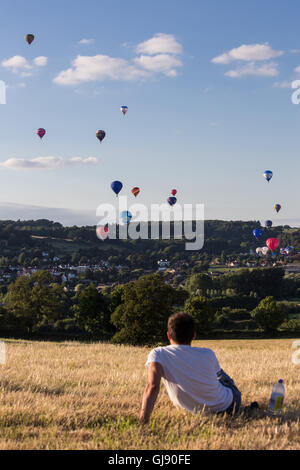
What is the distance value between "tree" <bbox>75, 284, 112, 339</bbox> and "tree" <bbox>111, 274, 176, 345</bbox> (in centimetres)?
1500

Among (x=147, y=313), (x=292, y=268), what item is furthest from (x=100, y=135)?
(x=292, y=268)

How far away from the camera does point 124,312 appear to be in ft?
145

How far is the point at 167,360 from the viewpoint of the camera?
6043 mm

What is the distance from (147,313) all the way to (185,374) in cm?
3643

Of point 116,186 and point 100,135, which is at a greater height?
point 100,135

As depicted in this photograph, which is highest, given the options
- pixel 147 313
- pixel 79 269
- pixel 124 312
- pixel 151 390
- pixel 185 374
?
pixel 185 374

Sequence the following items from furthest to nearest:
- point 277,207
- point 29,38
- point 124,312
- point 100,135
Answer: point 277,207, point 100,135, point 29,38, point 124,312

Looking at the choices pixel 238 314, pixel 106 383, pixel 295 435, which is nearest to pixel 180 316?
pixel 295 435

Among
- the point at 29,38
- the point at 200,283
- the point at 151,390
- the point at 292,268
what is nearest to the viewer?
the point at 151,390

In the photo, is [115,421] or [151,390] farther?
[115,421]

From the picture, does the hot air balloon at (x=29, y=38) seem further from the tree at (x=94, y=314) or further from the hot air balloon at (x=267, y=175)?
the hot air balloon at (x=267, y=175)

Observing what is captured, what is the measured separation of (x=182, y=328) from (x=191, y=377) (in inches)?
26.6

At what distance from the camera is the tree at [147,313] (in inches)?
1647

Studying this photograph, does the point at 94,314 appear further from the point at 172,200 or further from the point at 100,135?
the point at 172,200
